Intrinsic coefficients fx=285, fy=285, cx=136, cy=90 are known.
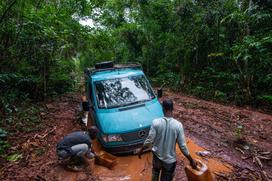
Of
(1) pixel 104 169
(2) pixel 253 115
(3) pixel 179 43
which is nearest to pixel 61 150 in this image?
(1) pixel 104 169

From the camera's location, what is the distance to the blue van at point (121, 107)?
6.97m

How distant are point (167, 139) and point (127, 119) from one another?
2.65 metres

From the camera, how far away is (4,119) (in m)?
9.54

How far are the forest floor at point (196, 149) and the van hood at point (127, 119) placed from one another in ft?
2.55

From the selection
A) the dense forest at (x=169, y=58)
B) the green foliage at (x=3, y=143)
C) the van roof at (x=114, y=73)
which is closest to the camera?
the green foliage at (x=3, y=143)

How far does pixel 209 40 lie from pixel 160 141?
470 inches

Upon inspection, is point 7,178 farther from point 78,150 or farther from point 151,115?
point 151,115

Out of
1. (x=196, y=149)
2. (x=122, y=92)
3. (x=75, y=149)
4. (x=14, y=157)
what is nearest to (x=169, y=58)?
(x=122, y=92)

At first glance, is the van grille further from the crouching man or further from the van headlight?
the crouching man

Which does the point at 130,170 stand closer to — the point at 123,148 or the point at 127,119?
the point at 123,148

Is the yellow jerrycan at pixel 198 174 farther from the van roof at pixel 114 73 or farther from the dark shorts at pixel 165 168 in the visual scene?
the van roof at pixel 114 73

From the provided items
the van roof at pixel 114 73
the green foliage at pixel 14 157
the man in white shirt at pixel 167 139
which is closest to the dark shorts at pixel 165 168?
the man in white shirt at pixel 167 139

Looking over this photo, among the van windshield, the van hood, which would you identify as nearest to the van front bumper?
the van hood

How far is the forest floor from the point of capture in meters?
6.35
